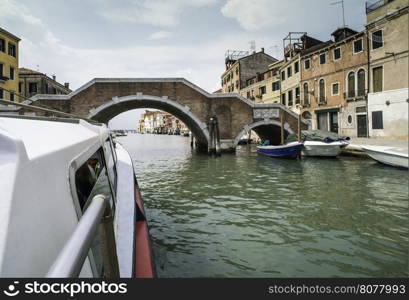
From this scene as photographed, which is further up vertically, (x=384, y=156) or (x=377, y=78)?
(x=377, y=78)

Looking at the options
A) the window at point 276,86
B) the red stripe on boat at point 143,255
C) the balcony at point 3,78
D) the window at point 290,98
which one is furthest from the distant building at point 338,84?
the balcony at point 3,78

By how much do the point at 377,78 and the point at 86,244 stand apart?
19.8 m

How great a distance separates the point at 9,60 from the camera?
2355 centimetres

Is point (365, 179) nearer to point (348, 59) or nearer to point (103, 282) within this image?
point (103, 282)

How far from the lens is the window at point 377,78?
53.8 feet

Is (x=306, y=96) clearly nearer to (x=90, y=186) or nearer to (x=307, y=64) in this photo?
(x=307, y=64)

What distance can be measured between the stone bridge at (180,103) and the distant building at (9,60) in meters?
9.54

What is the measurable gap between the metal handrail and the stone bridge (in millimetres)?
16020

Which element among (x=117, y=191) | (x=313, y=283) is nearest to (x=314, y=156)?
(x=117, y=191)

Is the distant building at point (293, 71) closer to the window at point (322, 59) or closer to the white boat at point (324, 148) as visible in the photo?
the window at point (322, 59)

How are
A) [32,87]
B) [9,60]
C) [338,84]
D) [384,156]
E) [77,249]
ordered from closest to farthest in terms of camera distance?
[77,249] → [384,156] → [338,84] → [9,60] → [32,87]

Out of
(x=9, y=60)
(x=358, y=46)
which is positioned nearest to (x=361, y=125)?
(x=358, y=46)

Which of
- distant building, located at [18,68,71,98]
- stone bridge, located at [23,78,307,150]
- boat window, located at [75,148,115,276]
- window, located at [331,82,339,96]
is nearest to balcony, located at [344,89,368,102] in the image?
window, located at [331,82,339,96]

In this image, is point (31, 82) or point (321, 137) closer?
point (321, 137)
